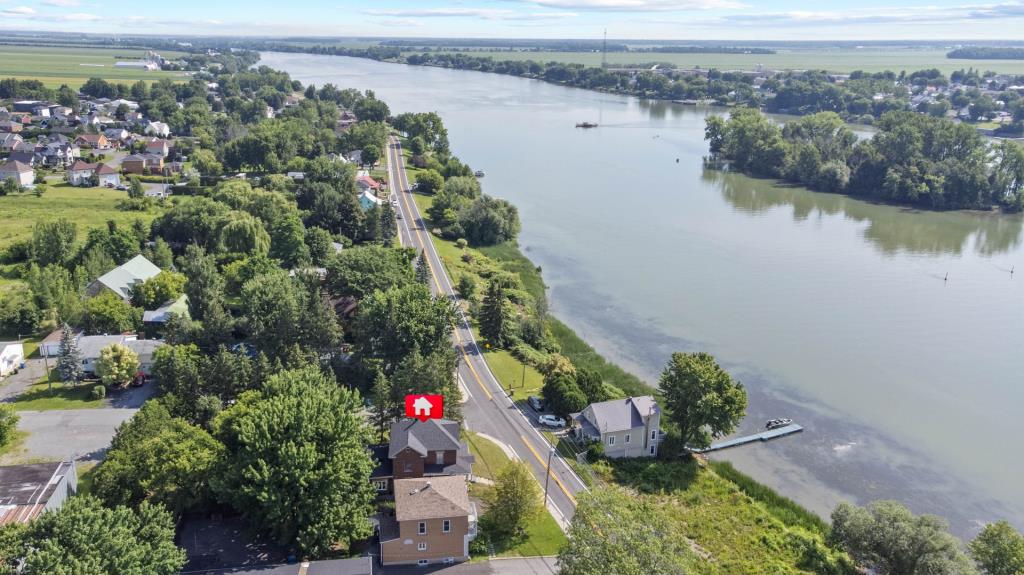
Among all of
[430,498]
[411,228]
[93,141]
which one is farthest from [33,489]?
[93,141]

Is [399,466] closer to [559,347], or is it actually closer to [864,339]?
[559,347]

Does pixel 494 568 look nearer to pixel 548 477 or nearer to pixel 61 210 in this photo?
pixel 548 477

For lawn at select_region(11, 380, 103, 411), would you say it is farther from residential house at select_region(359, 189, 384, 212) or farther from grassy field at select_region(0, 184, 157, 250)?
residential house at select_region(359, 189, 384, 212)

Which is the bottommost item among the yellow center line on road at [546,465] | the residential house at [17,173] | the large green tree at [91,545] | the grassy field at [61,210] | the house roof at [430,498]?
the yellow center line on road at [546,465]

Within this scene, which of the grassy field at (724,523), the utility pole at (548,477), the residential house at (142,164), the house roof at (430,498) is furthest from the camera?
the residential house at (142,164)

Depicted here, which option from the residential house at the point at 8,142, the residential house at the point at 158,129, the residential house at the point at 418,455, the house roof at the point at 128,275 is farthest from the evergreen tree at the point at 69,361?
the residential house at the point at 158,129

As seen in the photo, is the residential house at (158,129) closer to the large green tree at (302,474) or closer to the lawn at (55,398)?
the lawn at (55,398)
